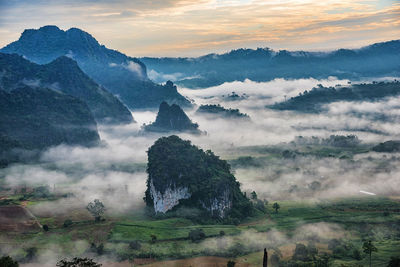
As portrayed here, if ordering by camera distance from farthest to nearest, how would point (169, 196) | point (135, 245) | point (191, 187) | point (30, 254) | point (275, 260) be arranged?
point (169, 196) < point (191, 187) < point (135, 245) < point (30, 254) < point (275, 260)

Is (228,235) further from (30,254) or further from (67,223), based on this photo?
(30,254)

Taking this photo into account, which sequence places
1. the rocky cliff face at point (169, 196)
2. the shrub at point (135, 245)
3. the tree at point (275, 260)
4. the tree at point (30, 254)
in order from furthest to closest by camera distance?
the rocky cliff face at point (169, 196)
the shrub at point (135, 245)
the tree at point (30, 254)
the tree at point (275, 260)

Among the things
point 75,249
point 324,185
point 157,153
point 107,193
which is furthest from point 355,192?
point 75,249

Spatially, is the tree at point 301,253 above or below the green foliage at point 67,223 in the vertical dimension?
below

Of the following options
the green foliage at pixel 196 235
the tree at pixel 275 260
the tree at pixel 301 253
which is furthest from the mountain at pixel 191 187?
the tree at pixel 275 260

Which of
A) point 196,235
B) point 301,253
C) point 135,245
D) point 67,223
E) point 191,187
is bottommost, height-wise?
point 301,253

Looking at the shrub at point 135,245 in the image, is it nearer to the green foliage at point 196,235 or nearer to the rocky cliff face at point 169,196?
the green foliage at point 196,235

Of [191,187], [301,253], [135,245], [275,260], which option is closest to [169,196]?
[191,187]

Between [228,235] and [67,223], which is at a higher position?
[67,223]

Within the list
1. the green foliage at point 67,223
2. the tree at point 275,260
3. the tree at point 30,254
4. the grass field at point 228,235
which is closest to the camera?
the tree at point 275,260

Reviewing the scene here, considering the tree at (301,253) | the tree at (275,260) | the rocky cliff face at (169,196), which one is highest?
the rocky cliff face at (169,196)
